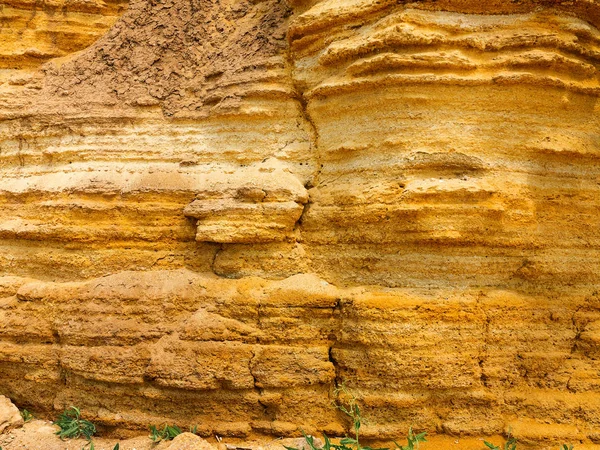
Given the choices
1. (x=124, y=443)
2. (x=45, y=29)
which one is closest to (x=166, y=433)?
(x=124, y=443)

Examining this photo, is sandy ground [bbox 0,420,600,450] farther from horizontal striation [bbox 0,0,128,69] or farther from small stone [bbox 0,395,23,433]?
horizontal striation [bbox 0,0,128,69]

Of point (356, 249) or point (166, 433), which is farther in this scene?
point (356, 249)

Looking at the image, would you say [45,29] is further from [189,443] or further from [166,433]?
[189,443]

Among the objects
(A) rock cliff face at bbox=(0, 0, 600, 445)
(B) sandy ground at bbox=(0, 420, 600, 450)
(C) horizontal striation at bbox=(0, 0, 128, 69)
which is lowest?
(B) sandy ground at bbox=(0, 420, 600, 450)

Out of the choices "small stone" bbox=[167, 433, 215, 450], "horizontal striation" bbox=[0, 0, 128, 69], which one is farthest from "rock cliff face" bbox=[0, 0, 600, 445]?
"horizontal striation" bbox=[0, 0, 128, 69]

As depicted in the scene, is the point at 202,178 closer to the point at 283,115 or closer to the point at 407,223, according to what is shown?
the point at 283,115

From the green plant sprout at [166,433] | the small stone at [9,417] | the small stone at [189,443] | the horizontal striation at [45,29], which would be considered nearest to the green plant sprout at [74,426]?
the small stone at [9,417]


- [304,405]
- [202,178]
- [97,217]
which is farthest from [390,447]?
[97,217]
